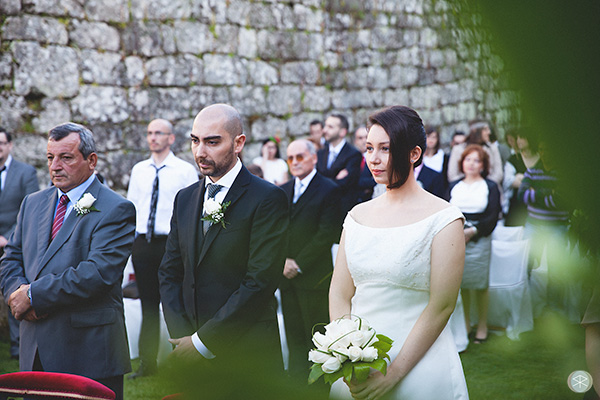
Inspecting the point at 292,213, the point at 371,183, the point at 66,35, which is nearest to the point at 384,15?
the point at 371,183

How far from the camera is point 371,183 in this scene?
22.1 ft

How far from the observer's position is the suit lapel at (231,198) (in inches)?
121

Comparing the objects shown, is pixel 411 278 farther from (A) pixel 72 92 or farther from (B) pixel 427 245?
(A) pixel 72 92

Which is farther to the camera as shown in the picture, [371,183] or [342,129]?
[342,129]

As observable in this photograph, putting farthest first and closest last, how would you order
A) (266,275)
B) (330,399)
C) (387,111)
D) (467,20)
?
(266,275)
(387,111)
(330,399)
(467,20)

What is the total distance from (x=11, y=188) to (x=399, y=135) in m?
4.50

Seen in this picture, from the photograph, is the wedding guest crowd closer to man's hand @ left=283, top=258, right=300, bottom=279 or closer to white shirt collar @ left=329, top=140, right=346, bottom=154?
man's hand @ left=283, top=258, right=300, bottom=279

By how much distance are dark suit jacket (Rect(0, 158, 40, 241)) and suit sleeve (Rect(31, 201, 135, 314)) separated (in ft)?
9.16

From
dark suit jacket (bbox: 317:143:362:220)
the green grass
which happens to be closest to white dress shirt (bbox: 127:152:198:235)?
dark suit jacket (bbox: 317:143:362:220)

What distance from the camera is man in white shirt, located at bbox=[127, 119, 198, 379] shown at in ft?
17.7

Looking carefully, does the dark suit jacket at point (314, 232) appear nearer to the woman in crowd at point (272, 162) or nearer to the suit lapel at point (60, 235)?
the suit lapel at point (60, 235)

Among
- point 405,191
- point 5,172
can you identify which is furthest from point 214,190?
point 5,172

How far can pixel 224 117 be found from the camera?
10.4 feet

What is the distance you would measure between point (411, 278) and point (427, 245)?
147 mm
